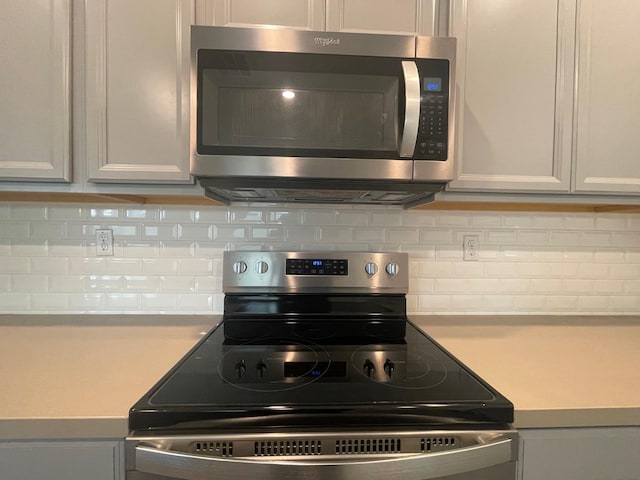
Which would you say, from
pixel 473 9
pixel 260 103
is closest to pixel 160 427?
pixel 260 103

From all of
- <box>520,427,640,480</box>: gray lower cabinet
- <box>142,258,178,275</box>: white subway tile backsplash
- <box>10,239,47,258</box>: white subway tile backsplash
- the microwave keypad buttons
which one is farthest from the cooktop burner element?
<box>10,239,47,258</box>: white subway tile backsplash

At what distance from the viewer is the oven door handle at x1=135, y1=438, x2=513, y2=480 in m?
0.78

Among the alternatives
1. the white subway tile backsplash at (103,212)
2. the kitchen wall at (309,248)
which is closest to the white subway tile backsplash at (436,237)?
the kitchen wall at (309,248)

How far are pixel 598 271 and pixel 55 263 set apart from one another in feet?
6.85

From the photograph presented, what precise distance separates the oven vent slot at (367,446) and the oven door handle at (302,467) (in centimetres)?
2

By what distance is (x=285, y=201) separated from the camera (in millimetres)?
1487

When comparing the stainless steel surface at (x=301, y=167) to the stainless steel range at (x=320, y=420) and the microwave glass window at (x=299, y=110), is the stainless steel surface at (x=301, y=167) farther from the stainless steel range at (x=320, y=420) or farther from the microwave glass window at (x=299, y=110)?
the stainless steel range at (x=320, y=420)

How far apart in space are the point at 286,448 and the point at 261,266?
0.71m

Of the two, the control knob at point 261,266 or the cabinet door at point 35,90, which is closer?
the cabinet door at point 35,90

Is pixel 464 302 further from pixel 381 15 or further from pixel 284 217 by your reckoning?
pixel 381 15

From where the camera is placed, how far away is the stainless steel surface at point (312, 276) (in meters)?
1.42

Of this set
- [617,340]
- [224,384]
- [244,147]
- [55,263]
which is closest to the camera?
[224,384]

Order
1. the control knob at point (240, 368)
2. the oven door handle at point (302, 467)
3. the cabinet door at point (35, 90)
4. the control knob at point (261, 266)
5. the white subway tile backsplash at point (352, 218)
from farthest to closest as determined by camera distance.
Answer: the white subway tile backsplash at point (352, 218) < the control knob at point (261, 266) < the cabinet door at point (35, 90) < the control knob at point (240, 368) < the oven door handle at point (302, 467)

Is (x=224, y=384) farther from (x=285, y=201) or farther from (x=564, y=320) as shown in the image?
(x=564, y=320)
